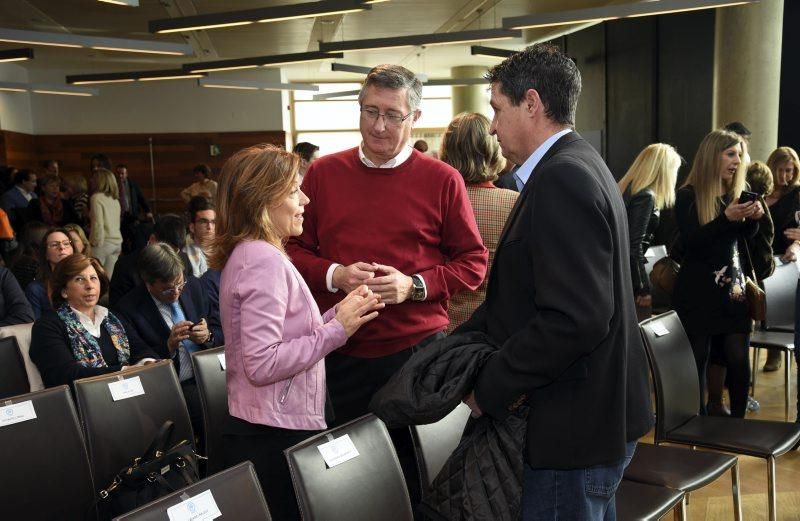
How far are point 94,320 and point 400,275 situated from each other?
1868 millimetres

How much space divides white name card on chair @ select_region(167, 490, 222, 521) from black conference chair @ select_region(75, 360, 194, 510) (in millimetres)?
1115

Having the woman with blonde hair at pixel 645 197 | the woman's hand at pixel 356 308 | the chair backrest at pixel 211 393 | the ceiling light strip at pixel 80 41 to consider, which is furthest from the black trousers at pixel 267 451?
the ceiling light strip at pixel 80 41

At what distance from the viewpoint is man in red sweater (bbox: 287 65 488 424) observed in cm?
221

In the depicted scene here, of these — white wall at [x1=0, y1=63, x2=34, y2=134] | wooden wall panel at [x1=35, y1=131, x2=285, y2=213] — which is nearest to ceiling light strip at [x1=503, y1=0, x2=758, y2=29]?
wooden wall panel at [x1=35, y1=131, x2=285, y2=213]

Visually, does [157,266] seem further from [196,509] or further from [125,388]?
[196,509]

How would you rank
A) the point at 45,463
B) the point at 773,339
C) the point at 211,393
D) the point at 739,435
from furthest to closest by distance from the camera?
the point at 773,339, the point at 739,435, the point at 211,393, the point at 45,463

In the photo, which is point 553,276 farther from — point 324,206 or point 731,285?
point 731,285

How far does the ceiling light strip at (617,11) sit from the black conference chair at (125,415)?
480 centimetres

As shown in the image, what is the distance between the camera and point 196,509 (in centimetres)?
154

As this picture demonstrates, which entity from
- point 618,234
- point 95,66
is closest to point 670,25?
point 618,234

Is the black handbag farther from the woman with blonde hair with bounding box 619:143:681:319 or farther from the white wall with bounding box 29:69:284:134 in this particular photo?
the white wall with bounding box 29:69:284:134

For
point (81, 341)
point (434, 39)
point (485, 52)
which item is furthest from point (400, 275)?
point (485, 52)

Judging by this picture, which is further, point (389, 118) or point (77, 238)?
point (77, 238)

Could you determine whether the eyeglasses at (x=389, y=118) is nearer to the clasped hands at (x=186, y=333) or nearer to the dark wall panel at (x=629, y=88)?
the clasped hands at (x=186, y=333)
